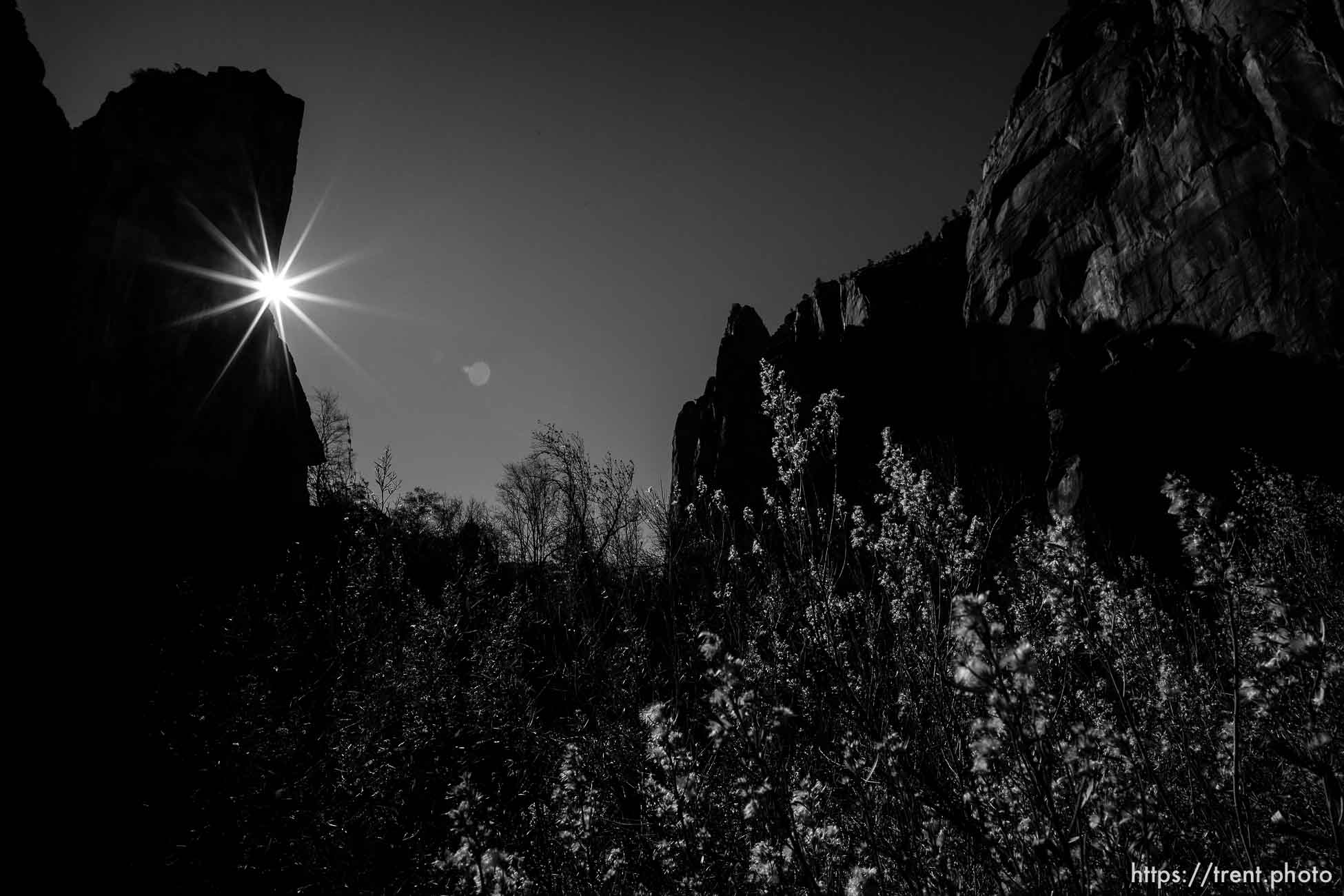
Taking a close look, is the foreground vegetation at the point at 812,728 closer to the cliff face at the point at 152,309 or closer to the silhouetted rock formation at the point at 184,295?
the cliff face at the point at 152,309

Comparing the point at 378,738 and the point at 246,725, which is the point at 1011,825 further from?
the point at 246,725

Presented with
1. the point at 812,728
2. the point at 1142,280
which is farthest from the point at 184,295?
the point at 1142,280

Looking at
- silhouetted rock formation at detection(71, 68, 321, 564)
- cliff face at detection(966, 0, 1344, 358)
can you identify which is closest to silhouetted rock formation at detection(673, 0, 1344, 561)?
cliff face at detection(966, 0, 1344, 358)

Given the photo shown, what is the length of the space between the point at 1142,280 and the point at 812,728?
31412 mm

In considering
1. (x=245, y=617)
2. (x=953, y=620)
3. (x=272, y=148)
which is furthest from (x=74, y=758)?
(x=272, y=148)

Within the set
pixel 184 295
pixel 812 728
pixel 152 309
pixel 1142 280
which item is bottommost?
pixel 812 728

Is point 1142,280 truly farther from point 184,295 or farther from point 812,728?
point 184,295

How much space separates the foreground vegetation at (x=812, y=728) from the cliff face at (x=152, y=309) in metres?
11.2

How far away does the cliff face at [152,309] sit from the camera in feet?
56.3

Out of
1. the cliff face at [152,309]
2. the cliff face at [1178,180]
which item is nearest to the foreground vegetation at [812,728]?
the cliff face at [152,309]

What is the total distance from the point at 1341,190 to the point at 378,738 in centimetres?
3446

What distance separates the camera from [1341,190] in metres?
20.5

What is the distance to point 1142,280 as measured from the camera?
25.2m

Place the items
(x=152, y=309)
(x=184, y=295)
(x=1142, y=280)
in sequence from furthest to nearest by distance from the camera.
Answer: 1. (x=1142, y=280)
2. (x=184, y=295)
3. (x=152, y=309)
